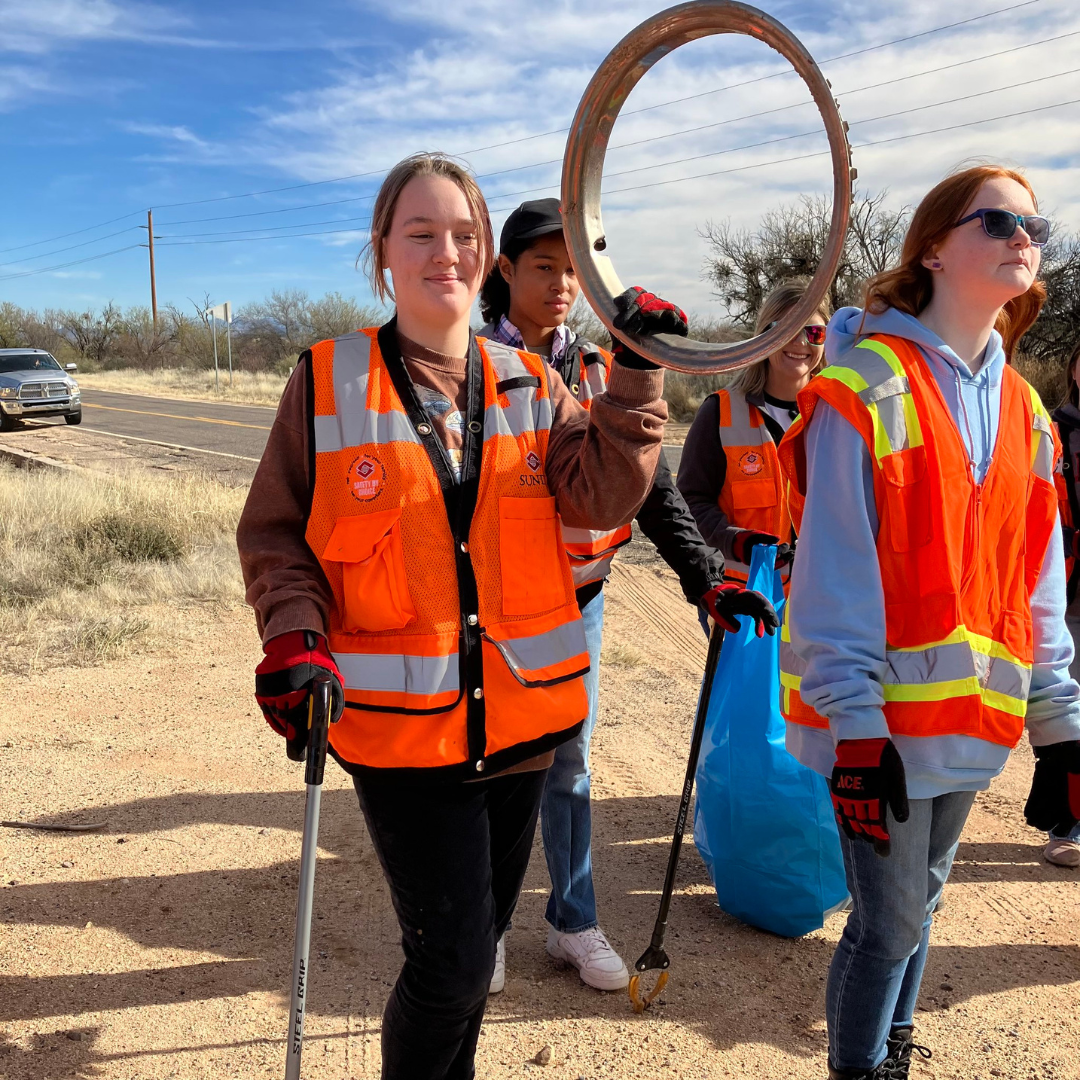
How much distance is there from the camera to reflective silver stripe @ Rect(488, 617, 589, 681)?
80.6 inches

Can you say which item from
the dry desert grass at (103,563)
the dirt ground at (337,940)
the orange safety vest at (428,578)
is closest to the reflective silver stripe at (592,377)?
the orange safety vest at (428,578)

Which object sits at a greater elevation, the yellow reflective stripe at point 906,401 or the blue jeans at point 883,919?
the yellow reflective stripe at point 906,401

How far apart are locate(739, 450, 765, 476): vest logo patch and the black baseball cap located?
1.06m

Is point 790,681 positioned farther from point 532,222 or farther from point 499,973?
point 532,222

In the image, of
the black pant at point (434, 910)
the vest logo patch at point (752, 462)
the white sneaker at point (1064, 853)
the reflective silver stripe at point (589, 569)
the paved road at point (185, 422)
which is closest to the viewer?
the black pant at point (434, 910)

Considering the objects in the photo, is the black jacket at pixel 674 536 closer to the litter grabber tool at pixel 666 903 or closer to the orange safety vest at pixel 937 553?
the litter grabber tool at pixel 666 903

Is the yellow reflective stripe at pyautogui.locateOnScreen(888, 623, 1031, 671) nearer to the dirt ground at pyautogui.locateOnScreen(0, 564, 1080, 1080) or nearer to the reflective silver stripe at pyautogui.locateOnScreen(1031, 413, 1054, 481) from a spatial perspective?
the reflective silver stripe at pyautogui.locateOnScreen(1031, 413, 1054, 481)

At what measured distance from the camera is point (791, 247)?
11.9 m

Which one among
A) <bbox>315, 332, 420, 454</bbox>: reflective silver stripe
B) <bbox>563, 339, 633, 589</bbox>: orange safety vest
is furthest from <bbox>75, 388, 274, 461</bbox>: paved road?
<bbox>315, 332, 420, 454</bbox>: reflective silver stripe

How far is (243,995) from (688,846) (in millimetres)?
1728

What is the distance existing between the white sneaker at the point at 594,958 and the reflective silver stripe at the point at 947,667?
4.63 ft

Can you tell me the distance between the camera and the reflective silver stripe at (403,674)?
77.2 inches

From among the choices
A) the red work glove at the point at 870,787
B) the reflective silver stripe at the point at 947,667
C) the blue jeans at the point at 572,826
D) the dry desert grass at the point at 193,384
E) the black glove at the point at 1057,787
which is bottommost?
the blue jeans at the point at 572,826

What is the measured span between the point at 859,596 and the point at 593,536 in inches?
33.2
